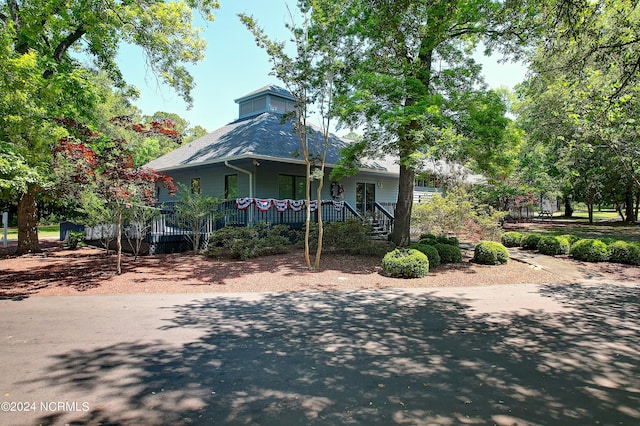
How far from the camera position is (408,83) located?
410 inches

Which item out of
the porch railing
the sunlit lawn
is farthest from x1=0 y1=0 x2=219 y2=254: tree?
the sunlit lawn

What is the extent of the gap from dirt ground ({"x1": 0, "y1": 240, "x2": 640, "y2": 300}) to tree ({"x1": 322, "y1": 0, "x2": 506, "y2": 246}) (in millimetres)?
3196

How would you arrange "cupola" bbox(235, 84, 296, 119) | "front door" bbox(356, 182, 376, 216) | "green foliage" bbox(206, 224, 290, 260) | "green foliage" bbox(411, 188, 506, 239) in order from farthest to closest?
"front door" bbox(356, 182, 376, 216)
"cupola" bbox(235, 84, 296, 119)
"green foliage" bbox(411, 188, 506, 239)
"green foliage" bbox(206, 224, 290, 260)

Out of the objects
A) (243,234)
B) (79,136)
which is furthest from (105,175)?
(243,234)

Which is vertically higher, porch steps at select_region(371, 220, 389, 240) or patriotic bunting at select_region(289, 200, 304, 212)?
patriotic bunting at select_region(289, 200, 304, 212)

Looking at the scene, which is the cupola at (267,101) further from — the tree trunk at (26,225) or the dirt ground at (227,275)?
the tree trunk at (26,225)

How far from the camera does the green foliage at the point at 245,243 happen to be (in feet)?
36.8

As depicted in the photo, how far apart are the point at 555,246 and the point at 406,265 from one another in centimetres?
676

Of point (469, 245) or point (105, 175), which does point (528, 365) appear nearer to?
point (105, 175)

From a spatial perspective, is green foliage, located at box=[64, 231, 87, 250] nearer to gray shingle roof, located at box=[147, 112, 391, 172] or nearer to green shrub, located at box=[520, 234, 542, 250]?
gray shingle roof, located at box=[147, 112, 391, 172]

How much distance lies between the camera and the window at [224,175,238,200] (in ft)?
49.4

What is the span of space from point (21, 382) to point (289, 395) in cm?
270

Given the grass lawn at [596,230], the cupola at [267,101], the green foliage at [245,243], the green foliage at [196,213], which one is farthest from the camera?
the cupola at [267,101]

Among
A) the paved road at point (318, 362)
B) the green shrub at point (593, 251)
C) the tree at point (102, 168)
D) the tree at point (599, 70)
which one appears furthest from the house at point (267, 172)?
the paved road at point (318, 362)
